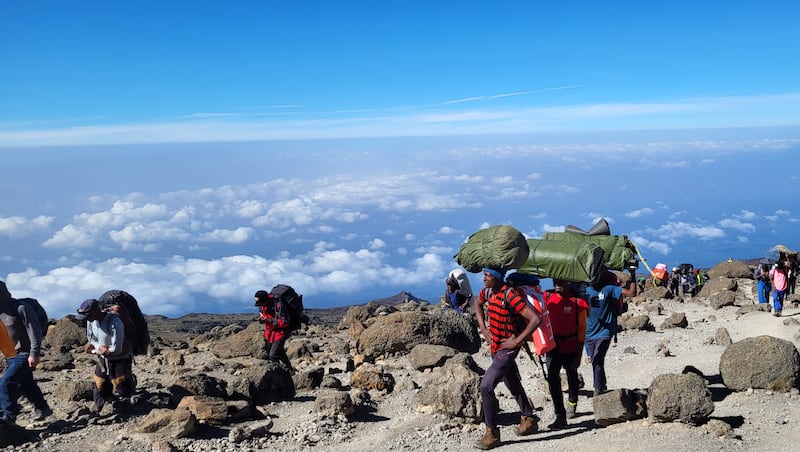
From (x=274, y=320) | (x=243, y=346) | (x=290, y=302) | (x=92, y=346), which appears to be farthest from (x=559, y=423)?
(x=243, y=346)

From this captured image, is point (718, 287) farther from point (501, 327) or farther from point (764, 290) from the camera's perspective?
point (501, 327)

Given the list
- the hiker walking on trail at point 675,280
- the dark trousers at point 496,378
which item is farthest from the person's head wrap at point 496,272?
the hiker walking on trail at point 675,280

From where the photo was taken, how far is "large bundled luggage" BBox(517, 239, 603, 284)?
11.1 m

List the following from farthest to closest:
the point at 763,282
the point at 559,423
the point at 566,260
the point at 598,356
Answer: the point at 763,282 → the point at 566,260 → the point at 598,356 → the point at 559,423

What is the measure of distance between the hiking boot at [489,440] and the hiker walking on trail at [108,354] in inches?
221

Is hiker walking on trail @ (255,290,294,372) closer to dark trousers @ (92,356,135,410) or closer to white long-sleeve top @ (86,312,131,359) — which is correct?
dark trousers @ (92,356,135,410)

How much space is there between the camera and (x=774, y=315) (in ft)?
61.6

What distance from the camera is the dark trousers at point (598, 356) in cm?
959

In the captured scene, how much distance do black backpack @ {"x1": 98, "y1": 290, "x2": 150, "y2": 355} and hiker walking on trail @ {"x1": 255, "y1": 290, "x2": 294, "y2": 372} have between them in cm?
265

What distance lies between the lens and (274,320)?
12992mm

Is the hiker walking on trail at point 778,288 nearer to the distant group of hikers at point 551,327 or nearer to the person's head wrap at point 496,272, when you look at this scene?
the distant group of hikers at point 551,327

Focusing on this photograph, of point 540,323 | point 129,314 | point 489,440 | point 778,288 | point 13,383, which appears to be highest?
point 129,314

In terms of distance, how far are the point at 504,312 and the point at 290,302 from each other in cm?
597

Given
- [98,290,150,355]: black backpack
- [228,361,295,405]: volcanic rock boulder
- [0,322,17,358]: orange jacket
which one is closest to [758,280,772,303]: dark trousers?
[228,361,295,405]: volcanic rock boulder
